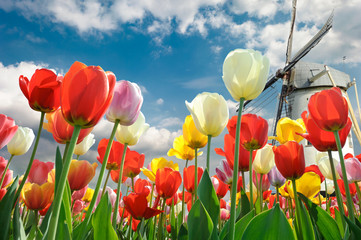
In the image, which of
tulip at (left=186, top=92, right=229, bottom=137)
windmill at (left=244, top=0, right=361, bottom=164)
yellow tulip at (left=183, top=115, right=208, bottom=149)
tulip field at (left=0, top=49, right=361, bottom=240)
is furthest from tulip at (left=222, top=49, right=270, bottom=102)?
windmill at (left=244, top=0, right=361, bottom=164)

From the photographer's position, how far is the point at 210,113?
1.35 metres

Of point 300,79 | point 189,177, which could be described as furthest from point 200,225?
point 300,79

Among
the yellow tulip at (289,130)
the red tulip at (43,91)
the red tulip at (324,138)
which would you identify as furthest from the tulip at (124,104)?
the yellow tulip at (289,130)

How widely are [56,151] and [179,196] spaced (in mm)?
1929

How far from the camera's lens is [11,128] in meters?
1.39

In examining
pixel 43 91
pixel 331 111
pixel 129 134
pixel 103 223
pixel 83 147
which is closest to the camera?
pixel 103 223

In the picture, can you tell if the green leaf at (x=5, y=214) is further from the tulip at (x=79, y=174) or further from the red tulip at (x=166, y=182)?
the red tulip at (x=166, y=182)

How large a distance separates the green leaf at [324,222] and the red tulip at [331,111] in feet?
1.13

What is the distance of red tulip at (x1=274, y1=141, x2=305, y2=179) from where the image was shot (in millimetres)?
1493

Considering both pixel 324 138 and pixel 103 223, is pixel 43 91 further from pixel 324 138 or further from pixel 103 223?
pixel 324 138

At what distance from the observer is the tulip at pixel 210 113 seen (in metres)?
1.34

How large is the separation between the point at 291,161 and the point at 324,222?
32cm

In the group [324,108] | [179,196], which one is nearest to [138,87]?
[324,108]

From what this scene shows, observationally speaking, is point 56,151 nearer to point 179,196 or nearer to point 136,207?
point 136,207
